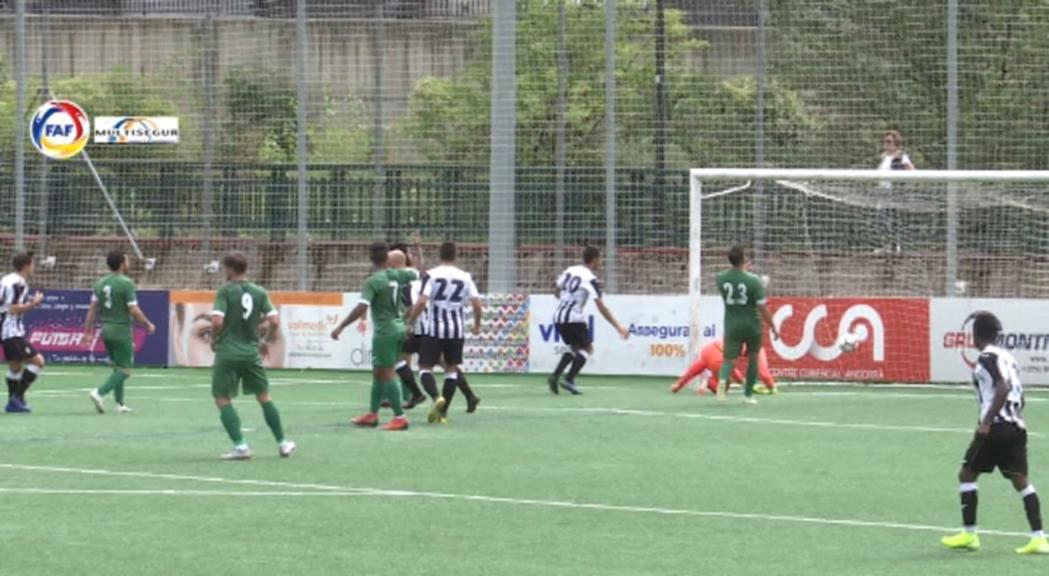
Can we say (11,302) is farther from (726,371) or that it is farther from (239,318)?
(726,371)

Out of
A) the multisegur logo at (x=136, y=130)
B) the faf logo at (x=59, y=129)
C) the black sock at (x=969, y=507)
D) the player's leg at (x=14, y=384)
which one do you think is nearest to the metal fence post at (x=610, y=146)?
the multisegur logo at (x=136, y=130)

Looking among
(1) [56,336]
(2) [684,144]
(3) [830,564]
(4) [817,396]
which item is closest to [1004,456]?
(3) [830,564]

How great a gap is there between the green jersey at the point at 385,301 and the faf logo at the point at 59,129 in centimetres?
1311

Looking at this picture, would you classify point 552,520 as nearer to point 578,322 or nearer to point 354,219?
point 578,322

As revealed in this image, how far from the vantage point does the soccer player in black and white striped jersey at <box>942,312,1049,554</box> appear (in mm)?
12188

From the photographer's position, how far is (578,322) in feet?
84.2

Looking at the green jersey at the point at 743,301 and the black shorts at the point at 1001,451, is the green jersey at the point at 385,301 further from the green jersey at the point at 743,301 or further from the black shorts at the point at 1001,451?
the black shorts at the point at 1001,451

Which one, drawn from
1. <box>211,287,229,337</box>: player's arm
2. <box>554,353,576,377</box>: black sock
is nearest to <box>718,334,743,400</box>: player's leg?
<box>554,353,576,377</box>: black sock

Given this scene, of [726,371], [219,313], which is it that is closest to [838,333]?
[726,371]

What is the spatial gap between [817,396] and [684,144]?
248 inches

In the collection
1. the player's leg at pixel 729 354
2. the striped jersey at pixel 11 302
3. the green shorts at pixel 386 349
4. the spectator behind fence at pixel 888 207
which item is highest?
the spectator behind fence at pixel 888 207

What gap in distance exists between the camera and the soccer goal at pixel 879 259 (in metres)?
27.6

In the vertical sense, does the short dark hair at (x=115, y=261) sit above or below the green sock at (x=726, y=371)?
above

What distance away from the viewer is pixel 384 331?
20266 millimetres
